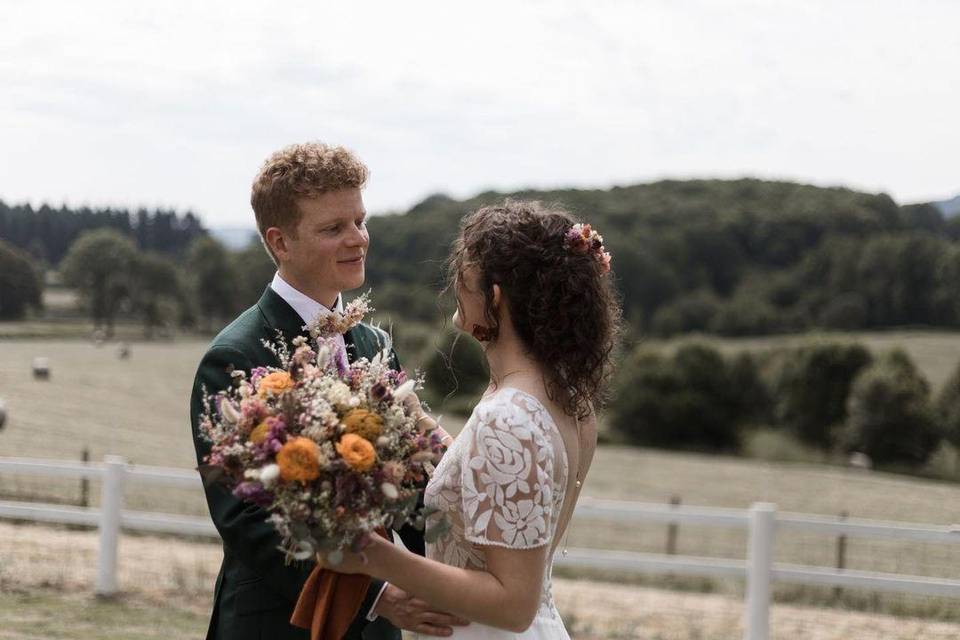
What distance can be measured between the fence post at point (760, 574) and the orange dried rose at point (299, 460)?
6.67 meters

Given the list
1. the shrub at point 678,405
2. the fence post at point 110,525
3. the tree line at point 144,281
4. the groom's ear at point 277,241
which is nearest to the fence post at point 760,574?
the tree line at point 144,281

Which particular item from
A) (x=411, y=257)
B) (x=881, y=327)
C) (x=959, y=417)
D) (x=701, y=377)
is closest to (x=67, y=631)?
(x=959, y=417)

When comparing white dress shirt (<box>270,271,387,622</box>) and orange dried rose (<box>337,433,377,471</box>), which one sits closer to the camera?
orange dried rose (<box>337,433,377,471</box>)

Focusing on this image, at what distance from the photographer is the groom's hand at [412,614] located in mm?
2725

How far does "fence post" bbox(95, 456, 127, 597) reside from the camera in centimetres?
938

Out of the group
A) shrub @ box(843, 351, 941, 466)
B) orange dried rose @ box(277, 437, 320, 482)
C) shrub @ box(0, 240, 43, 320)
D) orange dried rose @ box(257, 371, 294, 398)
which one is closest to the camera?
orange dried rose @ box(277, 437, 320, 482)

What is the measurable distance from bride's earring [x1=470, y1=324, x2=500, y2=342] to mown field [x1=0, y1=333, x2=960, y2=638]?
9.81 m

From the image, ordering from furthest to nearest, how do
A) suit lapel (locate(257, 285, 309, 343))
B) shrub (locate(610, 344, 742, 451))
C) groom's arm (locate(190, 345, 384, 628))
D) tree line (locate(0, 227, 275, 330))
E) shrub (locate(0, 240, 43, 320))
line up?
shrub (locate(610, 344, 742, 451))
tree line (locate(0, 227, 275, 330))
shrub (locate(0, 240, 43, 320))
suit lapel (locate(257, 285, 309, 343))
groom's arm (locate(190, 345, 384, 628))

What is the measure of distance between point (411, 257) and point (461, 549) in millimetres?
71871

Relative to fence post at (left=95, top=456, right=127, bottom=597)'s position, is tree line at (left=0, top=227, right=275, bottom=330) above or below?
above

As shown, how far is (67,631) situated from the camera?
8.04m

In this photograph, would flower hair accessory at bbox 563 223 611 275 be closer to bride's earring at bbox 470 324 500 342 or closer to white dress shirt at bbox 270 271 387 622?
bride's earring at bbox 470 324 500 342

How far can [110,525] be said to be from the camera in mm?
9422

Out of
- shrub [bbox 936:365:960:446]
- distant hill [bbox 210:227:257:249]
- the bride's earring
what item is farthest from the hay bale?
shrub [bbox 936:365:960:446]
